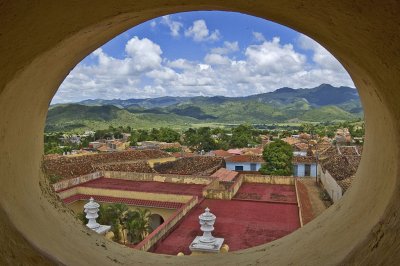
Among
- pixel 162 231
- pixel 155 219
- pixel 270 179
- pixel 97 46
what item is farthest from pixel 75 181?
pixel 97 46

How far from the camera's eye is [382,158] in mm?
1843

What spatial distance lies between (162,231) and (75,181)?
28.0ft

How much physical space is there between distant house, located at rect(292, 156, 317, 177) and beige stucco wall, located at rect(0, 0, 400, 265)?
92.9 feet

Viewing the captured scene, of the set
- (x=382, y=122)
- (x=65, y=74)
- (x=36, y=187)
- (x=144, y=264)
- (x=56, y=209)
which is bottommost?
(x=144, y=264)

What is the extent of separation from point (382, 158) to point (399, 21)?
2.62 feet

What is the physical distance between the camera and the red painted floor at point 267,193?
577 inches

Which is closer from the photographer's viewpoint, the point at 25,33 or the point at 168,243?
the point at 25,33

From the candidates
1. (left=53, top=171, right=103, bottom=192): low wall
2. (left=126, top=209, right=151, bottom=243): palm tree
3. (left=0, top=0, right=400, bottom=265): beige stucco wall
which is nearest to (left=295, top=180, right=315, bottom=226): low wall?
(left=126, top=209, right=151, bottom=243): palm tree

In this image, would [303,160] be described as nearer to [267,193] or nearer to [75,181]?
[267,193]

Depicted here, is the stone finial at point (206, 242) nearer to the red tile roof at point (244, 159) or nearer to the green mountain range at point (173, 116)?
the red tile roof at point (244, 159)

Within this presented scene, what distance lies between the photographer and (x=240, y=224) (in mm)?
10883

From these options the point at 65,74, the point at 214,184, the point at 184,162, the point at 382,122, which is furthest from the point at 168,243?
the point at 184,162

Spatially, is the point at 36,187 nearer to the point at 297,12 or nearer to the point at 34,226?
the point at 34,226

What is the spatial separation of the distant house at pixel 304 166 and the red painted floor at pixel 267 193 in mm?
12950
